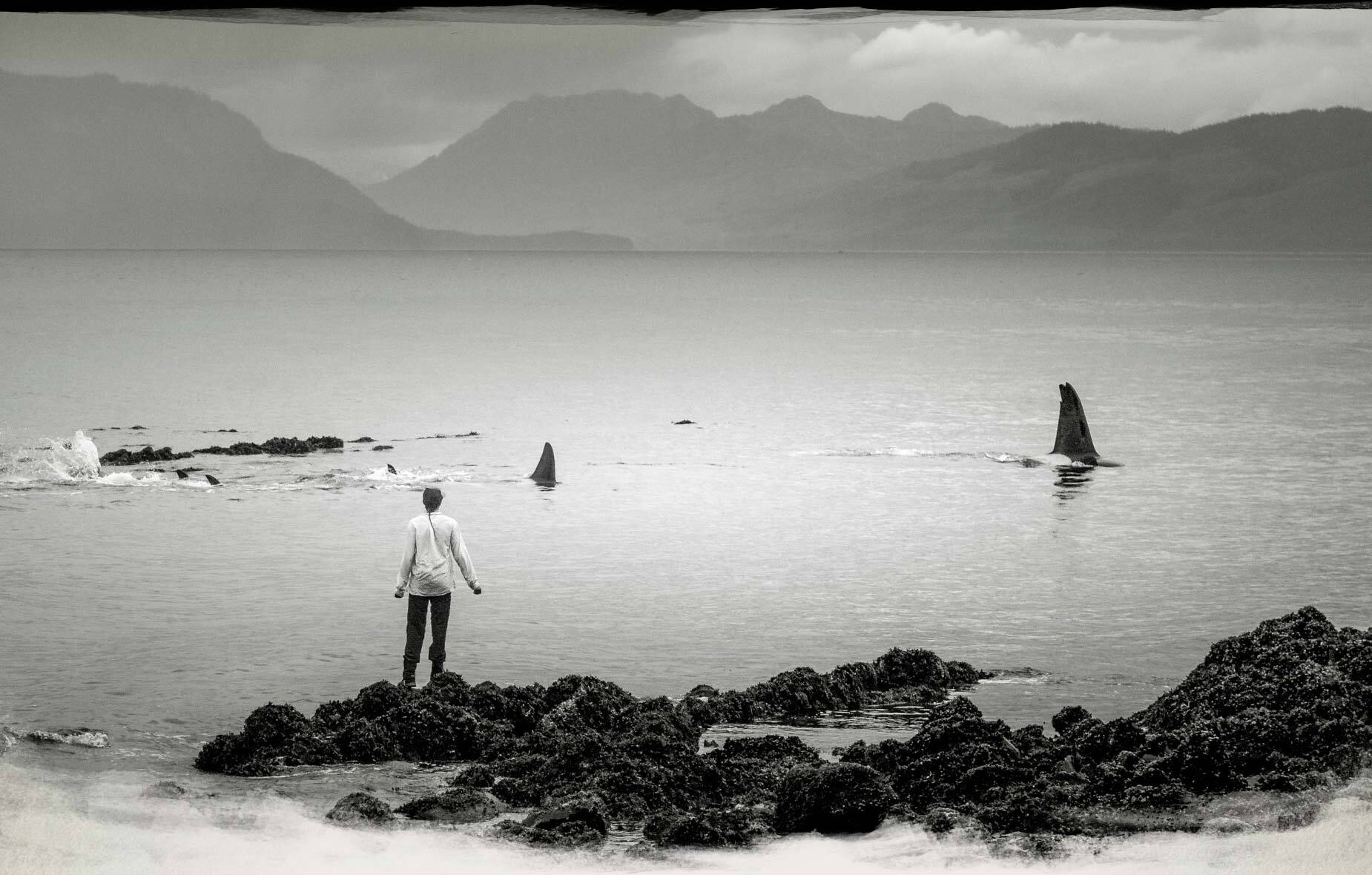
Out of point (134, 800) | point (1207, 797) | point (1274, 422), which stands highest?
point (1274, 422)

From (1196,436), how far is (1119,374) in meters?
22.7

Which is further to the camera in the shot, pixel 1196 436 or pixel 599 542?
pixel 1196 436

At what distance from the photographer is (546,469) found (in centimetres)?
2581

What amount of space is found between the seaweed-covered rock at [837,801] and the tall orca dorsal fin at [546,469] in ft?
59.1

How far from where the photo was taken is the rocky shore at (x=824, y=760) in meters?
7.75

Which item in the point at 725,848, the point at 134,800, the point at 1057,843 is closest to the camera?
the point at 1057,843

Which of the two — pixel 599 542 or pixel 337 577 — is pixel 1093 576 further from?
pixel 337 577

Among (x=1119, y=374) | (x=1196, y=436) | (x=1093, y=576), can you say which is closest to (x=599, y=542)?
(x=1093, y=576)

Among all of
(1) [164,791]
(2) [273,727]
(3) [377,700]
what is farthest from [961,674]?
(1) [164,791]

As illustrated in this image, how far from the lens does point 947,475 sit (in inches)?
1094

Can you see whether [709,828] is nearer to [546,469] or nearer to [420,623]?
[420,623]

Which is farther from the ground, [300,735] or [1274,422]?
[1274,422]

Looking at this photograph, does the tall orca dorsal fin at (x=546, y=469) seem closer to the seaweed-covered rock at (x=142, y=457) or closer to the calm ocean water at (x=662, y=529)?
the calm ocean water at (x=662, y=529)

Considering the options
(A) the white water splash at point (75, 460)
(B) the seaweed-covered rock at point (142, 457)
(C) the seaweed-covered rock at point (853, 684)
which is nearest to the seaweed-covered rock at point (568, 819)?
(C) the seaweed-covered rock at point (853, 684)
